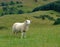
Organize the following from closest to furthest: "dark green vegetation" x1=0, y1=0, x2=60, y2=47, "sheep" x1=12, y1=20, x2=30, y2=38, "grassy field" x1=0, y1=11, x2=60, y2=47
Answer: "grassy field" x1=0, y1=11, x2=60, y2=47, "dark green vegetation" x1=0, y1=0, x2=60, y2=47, "sheep" x1=12, y1=20, x2=30, y2=38

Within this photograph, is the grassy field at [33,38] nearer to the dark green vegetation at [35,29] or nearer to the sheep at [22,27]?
the dark green vegetation at [35,29]

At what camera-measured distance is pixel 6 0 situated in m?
174

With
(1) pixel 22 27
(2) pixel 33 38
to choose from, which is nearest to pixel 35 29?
(1) pixel 22 27

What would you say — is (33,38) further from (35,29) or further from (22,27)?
(35,29)

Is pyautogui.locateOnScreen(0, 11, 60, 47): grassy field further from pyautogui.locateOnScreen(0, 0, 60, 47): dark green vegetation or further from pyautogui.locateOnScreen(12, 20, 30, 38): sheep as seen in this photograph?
pyautogui.locateOnScreen(12, 20, 30, 38): sheep

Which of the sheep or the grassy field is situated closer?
the grassy field

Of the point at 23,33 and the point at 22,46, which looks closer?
the point at 22,46

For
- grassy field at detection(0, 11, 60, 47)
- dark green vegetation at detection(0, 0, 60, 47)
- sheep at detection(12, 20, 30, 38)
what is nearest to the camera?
grassy field at detection(0, 11, 60, 47)

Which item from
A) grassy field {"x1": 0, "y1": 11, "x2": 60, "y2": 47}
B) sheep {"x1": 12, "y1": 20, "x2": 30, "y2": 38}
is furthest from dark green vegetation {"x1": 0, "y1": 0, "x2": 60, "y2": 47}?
sheep {"x1": 12, "y1": 20, "x2": 30, "y2": 38}

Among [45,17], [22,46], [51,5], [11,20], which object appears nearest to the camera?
[22,46]

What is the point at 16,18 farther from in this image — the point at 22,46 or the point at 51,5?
the point at 22,46

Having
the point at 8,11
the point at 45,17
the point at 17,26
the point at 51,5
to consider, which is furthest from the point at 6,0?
the point at 17,26

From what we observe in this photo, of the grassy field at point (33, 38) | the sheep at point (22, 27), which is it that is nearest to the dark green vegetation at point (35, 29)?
the grassy field at point (33, 38)

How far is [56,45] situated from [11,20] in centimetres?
4606
